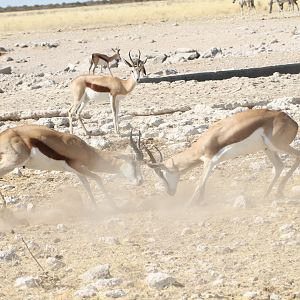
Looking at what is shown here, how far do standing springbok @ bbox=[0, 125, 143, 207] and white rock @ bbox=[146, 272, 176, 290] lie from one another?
8.68 ft

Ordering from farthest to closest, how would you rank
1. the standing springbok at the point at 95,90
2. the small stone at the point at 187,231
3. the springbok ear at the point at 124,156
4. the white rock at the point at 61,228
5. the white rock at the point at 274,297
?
the standing springbok at the point at 95,90
the springbok ear at the point at 124,156
the white rock at the point at 61,228
the small stone at the point at 187,231
the white rock at the point at 274,297

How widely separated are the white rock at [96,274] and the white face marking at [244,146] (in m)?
2.52

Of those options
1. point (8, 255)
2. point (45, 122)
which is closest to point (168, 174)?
point (8, 255)

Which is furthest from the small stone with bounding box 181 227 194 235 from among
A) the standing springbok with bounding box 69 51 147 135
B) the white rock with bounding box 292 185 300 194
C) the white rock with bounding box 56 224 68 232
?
the standing springbok with bounding box 69 51 147 135

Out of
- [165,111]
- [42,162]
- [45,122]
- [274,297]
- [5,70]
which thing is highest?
[274,297]

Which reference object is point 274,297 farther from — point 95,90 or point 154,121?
point 95,90

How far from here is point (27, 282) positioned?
5.59m

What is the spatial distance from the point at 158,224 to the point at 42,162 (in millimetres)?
1354

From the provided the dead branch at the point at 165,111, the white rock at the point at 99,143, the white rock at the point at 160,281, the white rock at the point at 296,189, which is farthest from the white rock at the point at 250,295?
the dead branch at the point at 165,111

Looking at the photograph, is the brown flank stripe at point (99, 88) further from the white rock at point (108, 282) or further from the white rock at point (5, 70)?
the white rock at point (5, 70)

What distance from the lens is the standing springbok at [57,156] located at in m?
7.80

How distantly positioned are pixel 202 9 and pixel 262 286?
46.9m

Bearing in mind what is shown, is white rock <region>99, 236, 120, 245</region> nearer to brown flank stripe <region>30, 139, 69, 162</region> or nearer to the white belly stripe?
brown flank stripe <region>30, 139, 69, 162</region>

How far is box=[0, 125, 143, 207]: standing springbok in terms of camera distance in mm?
7801
